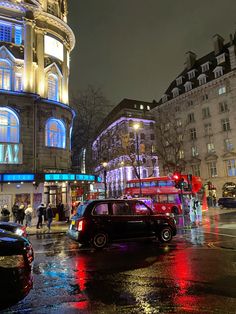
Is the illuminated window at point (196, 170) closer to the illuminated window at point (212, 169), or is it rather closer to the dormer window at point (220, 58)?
the illuminated window at point (212, 169)

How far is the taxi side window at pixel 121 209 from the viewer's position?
1236cm

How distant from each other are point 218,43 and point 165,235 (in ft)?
170

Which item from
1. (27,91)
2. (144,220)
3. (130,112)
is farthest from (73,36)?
(130,112)

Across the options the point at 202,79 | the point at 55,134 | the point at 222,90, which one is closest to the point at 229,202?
the point at 55,134

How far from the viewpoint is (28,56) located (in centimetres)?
2809

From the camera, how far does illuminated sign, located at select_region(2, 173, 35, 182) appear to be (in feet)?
77.8

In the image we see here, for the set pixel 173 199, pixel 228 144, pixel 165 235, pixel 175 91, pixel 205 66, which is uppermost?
pixel 205 66

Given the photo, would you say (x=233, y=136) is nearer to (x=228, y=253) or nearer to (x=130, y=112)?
(x=130, y=112)

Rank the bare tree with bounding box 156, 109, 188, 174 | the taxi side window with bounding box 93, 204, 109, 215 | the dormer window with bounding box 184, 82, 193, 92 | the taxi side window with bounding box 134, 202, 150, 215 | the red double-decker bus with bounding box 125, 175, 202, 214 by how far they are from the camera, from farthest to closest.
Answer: the dormer window with bounding box 184, 82, 193, 92, the bare tree with bounding box 156, 109, 188, 174, the red double-decker bus with bounding box 125, 175, 202, 214, the taxi side window with bounding box 134, 202, 150, 215, the taxi side window with bounding box 93, 204, 109, 215

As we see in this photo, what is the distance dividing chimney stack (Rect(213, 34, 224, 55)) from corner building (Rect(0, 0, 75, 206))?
1364 inches

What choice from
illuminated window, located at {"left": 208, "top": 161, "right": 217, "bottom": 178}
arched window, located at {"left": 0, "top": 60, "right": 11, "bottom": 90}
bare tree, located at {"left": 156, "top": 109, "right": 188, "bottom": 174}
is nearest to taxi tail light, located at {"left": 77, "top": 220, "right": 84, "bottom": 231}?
arched window, located at {"left": 0, "top": 60, "right": 11, "bottom": 90}

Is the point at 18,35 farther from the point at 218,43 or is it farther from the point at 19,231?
the point at 218,43

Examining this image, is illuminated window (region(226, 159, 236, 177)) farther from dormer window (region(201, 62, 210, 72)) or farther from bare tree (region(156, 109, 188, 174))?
dormer window (region(201, 62, 210, 72))

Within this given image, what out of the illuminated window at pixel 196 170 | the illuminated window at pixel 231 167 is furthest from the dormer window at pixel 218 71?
the illuminated window at pixel 196 170
